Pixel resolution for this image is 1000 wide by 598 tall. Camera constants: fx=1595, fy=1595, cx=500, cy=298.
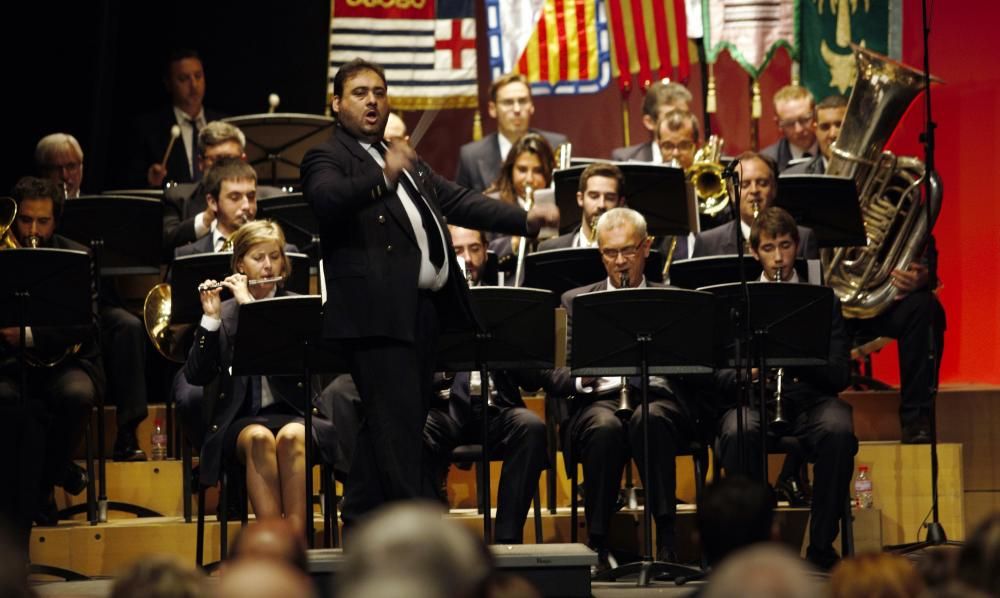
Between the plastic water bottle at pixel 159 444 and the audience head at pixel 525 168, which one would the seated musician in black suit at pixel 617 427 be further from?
the plastic water bottle at pixel 159 444

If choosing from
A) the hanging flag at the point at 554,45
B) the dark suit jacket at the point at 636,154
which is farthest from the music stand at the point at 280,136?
the hanging flag at the point at 554,45

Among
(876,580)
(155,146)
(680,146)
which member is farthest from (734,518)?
(155,146)

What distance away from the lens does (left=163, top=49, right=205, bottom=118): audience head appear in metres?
8.89

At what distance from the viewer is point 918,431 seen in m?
7.21

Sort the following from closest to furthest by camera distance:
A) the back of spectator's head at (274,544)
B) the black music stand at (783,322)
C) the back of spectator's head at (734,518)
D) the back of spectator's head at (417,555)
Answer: the back of spectator's head at (417,555)
the back of spectator's head at (274,544)
the back of spectator's head at (734,518)
the black music stand at (783,322)

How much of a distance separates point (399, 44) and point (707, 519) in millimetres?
6530

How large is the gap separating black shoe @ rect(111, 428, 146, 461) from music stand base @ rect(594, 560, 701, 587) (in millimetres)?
2388

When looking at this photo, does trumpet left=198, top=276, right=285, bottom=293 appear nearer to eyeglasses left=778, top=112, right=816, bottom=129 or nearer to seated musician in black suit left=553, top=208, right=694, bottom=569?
seated musician in black suit left=553, top=208, right=694, bottom=569

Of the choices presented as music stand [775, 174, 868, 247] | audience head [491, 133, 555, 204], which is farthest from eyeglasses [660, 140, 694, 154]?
music stand [775, 174, 868, 247]

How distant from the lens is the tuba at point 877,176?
7.73 meters

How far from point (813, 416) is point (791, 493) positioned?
0.58 m

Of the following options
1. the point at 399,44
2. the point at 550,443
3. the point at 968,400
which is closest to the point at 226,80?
the point at 399,44

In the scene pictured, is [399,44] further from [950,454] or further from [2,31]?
[950,454]

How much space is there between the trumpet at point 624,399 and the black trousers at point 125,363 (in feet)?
7.26
